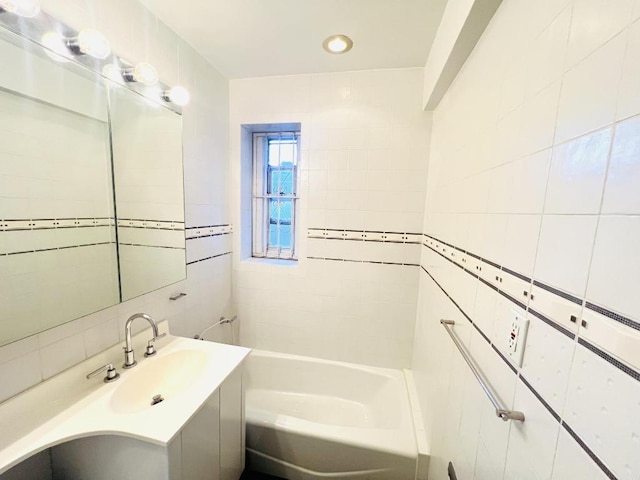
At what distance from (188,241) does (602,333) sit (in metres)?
1.79

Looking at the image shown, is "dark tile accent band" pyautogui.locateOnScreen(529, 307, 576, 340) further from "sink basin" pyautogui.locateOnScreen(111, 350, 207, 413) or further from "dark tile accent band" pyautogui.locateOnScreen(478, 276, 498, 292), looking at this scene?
"sink basin" pyautogui.locateOnScreen(111, 350, 207, 413)

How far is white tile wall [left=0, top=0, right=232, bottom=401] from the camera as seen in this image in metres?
0.93

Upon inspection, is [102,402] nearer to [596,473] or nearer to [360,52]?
[596,473]

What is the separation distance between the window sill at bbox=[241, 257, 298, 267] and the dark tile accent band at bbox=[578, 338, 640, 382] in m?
1.81

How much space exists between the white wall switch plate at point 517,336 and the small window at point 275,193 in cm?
182

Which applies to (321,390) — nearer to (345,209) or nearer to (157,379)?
(157,379)

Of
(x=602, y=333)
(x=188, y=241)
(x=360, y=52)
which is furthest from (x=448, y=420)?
(x=360, y=52)

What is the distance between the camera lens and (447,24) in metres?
1.20

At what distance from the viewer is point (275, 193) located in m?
2.33

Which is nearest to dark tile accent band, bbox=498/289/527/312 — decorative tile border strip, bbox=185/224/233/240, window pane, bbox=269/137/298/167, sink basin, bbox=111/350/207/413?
sink basin, bbox=111/350/207/413

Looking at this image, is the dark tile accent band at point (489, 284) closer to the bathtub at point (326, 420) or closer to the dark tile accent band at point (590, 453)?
the dark tile accent band at point (590, 453)

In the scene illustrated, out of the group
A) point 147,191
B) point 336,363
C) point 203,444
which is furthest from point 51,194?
point 336,363

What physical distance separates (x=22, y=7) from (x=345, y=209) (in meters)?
1.70

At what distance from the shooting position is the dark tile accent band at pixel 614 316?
1.23 feet
